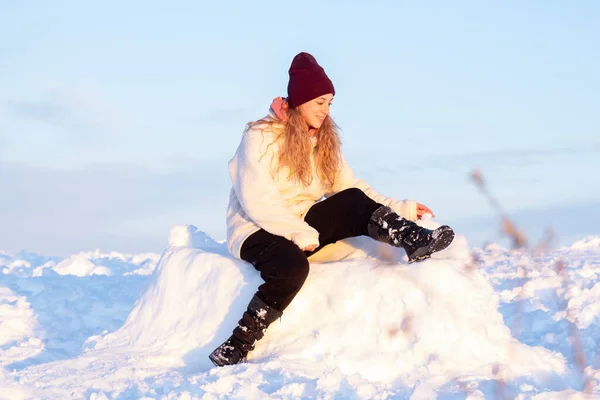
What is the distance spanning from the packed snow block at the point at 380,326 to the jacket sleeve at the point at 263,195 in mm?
318

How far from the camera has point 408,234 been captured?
449cm

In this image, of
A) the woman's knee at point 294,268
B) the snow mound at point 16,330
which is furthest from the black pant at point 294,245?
the snow mound at point 16,330

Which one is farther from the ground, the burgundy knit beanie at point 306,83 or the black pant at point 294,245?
the burgundy knit beanie at point 306,83

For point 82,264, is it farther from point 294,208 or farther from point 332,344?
point 332,344

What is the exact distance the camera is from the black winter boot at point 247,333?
445 centimetres

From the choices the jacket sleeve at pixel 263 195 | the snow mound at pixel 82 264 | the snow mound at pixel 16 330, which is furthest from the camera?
the snow mound at pixel 82 264

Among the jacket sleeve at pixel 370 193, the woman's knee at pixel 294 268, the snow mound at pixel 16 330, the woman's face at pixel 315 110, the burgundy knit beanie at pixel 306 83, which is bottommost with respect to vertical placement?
the snow mound at pixel 16 330

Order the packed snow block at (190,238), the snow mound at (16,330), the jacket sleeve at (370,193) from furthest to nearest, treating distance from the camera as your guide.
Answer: the snow mound at (16,330), the packed snow block at (190,238), the jacket sleeve at (370,193)

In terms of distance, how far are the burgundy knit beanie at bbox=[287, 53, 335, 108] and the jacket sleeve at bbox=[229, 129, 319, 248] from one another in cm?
31

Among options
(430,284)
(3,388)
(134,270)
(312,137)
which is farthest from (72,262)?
(430,284)

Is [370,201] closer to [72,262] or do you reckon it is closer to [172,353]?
[172,353]

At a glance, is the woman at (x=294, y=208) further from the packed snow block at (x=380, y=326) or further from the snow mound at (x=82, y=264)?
the snow mound at (x=82, y=264)

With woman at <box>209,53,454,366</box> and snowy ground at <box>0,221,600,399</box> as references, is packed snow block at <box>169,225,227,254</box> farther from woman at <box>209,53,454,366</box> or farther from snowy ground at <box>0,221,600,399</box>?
woman at <box>209,53,454,366</box>

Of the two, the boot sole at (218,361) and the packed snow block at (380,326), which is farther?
the boot sole at (218,361)
